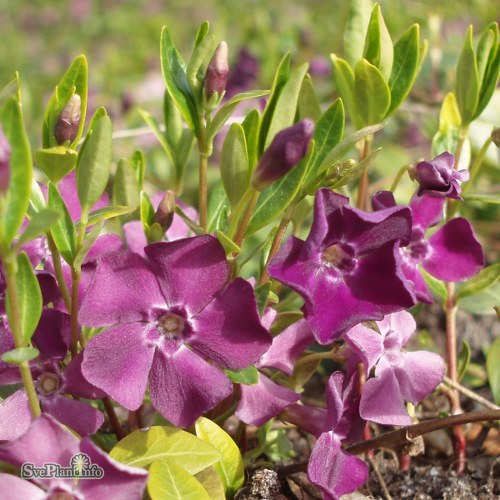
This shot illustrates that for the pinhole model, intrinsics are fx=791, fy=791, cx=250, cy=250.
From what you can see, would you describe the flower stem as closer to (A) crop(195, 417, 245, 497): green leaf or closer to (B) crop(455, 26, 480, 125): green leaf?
(A) crop(195, 417, 245, 497): green leaf

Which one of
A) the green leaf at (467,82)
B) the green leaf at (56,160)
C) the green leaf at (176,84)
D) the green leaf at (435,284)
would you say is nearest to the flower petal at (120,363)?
the green leaf at (56,160)

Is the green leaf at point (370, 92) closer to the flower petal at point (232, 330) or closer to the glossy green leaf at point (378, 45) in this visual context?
the glossy green leaf at point (378, 45)

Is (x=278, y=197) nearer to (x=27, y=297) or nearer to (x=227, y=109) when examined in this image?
(x=227, y=109)

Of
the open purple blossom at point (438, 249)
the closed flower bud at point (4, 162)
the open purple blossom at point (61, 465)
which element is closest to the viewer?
the closed flower bud at point (4, 162)

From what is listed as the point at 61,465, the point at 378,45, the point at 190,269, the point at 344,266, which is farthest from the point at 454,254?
the point at 61,465

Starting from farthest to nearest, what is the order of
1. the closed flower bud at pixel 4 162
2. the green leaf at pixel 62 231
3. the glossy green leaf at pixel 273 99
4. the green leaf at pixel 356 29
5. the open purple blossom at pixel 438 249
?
1. the green leaf at pixel 356 29
2. the open purple blossom at pixel 438 249
3. the glossy green leaf at pixel 273 99
4. the green leaf at pixel 62 231
5. the closed flower bud at pixel 4 162

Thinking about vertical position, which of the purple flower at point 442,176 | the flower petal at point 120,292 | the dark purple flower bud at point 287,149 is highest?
the dark purple flower bud at point 287,149

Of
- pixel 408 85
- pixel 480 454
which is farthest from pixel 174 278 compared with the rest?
pixel 480 454
